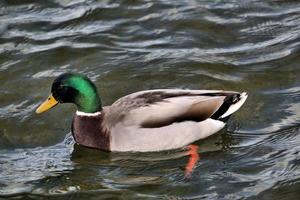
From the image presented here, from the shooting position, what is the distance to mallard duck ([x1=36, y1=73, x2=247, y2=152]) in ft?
24.6

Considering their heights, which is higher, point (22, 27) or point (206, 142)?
point (22, 27)

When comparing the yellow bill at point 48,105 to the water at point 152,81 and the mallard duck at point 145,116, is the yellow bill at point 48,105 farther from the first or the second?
the water at point 152,81

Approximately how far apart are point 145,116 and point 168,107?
0.23 m

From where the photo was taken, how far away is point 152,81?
8.93 m

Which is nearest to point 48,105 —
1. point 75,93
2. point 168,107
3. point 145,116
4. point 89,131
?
point 75,93

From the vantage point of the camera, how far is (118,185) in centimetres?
685

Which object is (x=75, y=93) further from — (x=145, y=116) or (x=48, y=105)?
(x=145, y=116)

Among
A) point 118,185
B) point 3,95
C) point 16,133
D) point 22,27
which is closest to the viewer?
point 118,185

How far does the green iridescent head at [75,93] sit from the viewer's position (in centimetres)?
773

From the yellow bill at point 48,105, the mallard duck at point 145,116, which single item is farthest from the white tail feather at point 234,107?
the yellow bill at point 48,105

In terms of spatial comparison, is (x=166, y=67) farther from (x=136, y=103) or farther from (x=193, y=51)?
(x=136, y=103)

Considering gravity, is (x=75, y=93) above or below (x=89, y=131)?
above

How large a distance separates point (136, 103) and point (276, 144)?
133 cm

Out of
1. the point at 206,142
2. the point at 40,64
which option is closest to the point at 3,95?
the point at 40,64
